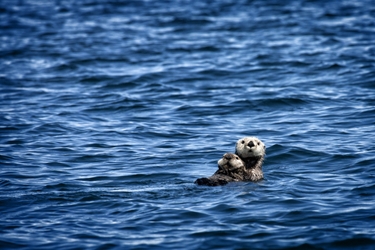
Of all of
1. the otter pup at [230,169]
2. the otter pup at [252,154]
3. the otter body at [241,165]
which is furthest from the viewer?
the otter pup at [252,154]

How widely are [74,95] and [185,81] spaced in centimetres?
326

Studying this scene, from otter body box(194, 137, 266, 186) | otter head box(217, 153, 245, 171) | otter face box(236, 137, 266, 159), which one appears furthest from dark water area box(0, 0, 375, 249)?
otter face box(236, 137, 266, 159)

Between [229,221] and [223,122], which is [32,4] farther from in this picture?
[229,221]

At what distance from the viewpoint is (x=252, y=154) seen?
30.9 ft

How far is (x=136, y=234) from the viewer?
7.25m

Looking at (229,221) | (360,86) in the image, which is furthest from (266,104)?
(229,221)

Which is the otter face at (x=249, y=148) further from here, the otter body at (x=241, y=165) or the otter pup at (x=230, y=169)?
the otter pup at (x=230, y=169)

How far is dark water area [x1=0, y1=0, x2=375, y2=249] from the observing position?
7492 mm

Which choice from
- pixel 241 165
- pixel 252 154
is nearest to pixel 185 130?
pixel 252 154

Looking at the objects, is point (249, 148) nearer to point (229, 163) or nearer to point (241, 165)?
point (241, 165)

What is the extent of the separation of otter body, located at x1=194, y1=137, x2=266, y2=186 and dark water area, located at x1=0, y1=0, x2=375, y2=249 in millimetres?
171

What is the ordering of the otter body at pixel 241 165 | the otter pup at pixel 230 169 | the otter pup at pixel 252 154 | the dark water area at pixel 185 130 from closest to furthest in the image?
the dark water area at pixel 185 130
the otter body at pixel 241 165
the otter pup at pixel 230 169
the otter pup at pixel 252 154

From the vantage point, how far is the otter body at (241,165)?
890 centimetres

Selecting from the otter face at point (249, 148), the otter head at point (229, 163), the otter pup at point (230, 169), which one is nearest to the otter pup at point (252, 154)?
the otter face at point (249, 148)
